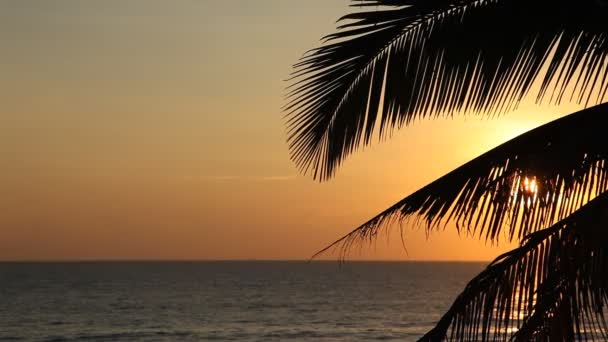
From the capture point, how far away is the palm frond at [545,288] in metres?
3.65

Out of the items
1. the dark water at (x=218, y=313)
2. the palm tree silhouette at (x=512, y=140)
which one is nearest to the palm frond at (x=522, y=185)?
the palm tree silhouette at (x=512, y=140)

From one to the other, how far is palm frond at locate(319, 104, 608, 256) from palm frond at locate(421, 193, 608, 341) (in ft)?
0.55

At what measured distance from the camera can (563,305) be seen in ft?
12.4

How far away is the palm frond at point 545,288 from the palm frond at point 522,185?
167 mm

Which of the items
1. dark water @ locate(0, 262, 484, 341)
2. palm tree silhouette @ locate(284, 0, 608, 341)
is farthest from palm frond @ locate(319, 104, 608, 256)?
dark water @ locate(0, 262, 484, 341)

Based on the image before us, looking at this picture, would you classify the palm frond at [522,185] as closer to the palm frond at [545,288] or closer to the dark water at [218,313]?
the palm frond at [545,288]

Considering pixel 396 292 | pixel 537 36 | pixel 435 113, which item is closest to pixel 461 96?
pixel 435 113

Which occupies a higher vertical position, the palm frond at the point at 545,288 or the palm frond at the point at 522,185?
the palm frond at the point at 522,185

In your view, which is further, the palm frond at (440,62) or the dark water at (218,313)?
the dark water at (218,313)

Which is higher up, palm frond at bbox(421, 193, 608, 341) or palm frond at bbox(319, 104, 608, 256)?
palm frond at bbox(319, 104, 608, 256)

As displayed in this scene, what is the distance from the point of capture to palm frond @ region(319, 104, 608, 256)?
3.69 metres

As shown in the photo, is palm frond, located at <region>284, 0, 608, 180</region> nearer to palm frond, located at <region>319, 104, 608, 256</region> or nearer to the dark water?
palm frond, located at <region>319, 104, 608, 256</region>

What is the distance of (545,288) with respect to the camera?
3.75 meters

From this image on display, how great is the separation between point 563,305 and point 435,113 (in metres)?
0.92
